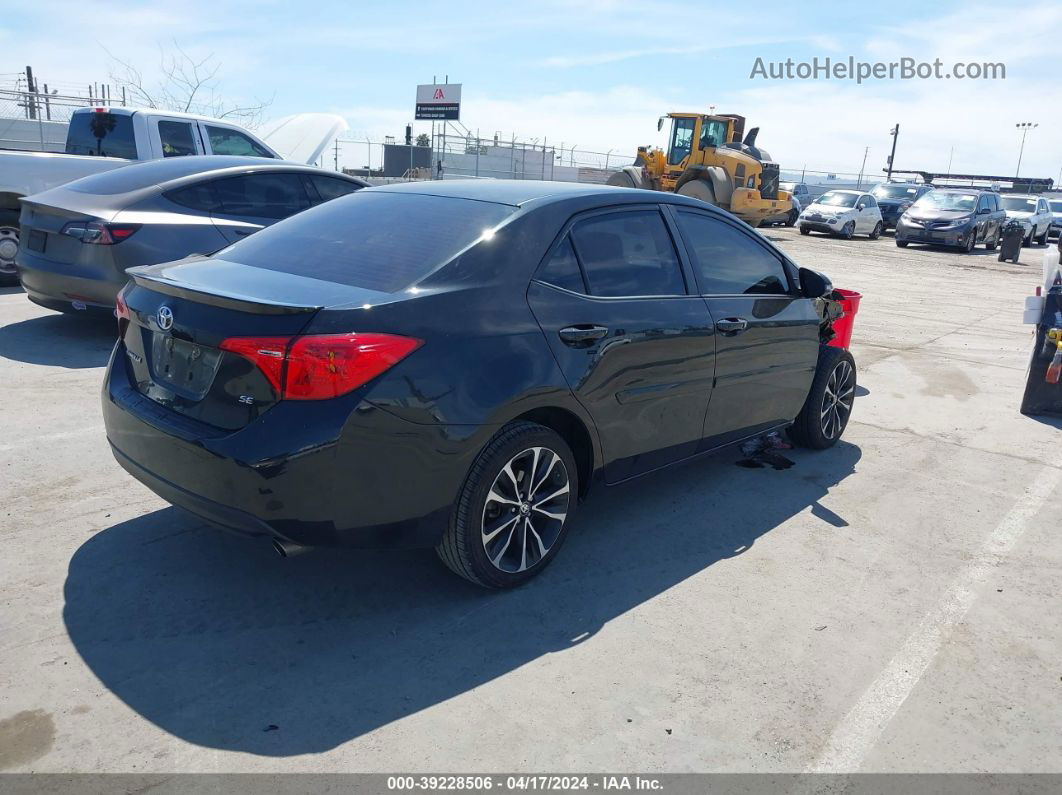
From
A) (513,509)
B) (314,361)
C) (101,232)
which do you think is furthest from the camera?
(101,232)

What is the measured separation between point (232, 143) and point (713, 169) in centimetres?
1679

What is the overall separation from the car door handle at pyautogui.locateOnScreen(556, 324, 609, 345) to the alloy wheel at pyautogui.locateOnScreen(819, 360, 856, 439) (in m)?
2.50

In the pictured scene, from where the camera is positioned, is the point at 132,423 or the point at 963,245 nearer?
the point at 132,423

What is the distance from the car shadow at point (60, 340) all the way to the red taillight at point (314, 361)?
4.51 meters

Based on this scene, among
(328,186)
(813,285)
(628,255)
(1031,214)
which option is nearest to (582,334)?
(628,255)

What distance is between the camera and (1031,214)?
30500mm

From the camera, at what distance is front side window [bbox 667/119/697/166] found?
2636 centimetres

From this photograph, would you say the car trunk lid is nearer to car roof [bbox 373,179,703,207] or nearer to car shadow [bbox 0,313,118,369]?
car roof [bbox 373,179,703,207]

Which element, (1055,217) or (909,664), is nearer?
(909,664)

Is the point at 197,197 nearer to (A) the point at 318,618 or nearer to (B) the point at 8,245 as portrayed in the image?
(B) the point at 8,245
